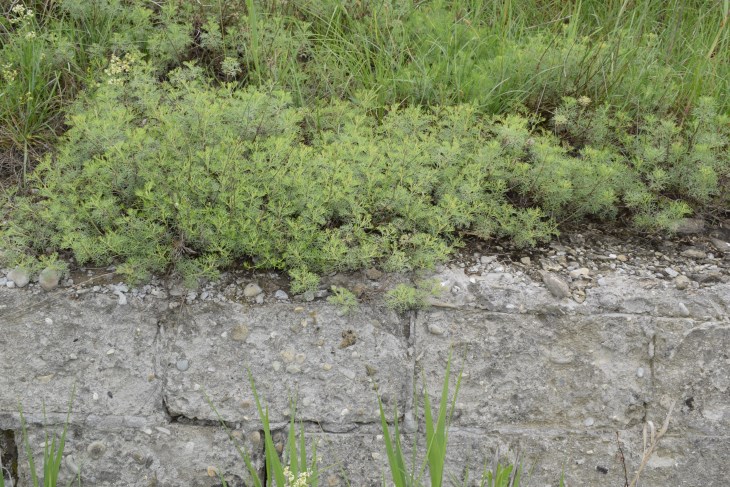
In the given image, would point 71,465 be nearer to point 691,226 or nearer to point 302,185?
point 302,185

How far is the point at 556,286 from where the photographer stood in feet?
10.8

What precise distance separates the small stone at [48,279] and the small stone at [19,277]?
0.05m

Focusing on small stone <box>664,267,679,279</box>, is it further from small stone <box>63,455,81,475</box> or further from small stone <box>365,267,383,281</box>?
small stone <box>63,455,81,475</box>

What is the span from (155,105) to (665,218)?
2.31 meters

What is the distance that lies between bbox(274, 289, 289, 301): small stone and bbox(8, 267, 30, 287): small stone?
3.35ft

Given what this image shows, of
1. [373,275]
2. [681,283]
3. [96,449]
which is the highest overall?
[681,283]

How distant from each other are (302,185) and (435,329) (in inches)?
31.3

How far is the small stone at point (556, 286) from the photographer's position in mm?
3277

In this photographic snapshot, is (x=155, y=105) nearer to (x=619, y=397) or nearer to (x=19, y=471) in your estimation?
(x=19, y=471)

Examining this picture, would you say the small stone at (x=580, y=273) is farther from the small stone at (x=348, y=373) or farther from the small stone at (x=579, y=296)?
the small stone at (x=348, y=373)

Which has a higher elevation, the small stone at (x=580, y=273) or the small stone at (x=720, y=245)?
the small stone at (x=720, y=245)

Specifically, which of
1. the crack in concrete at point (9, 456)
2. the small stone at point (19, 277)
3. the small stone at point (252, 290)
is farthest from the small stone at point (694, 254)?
the crack in concrete at point (9, 456)

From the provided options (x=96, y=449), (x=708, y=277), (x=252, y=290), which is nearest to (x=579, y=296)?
(x=708, y=277)

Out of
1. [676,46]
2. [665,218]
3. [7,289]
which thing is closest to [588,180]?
[665,218]
